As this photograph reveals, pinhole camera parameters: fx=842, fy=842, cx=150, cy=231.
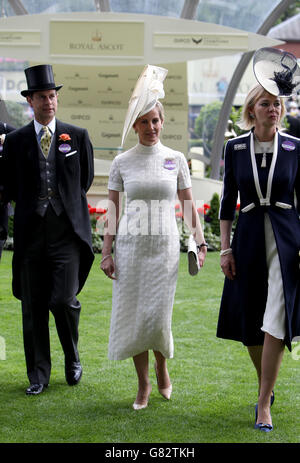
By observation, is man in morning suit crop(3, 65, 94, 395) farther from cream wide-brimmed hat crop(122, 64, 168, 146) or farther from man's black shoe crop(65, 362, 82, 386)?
cream wide-brimmed hat crop(122, 64, 168, 146)

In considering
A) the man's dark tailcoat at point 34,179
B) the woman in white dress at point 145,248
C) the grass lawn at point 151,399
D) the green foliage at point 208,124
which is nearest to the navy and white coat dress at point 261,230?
the woman in white dress at point 145,248

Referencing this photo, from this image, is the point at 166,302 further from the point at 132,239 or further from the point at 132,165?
the point at 132,165

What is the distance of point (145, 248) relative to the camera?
476 centimetres

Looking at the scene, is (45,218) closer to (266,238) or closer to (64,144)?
(64,144)

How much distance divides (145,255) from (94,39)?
28.6ft

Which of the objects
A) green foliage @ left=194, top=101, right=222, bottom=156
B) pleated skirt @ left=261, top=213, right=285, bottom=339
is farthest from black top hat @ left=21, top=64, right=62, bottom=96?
green foliage @ left=194, top=101, right=222, bottom=156

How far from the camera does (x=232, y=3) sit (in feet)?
44.3

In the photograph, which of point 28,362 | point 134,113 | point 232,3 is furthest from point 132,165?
point 232,3

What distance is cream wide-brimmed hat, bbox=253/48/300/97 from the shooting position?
4355 millimetres

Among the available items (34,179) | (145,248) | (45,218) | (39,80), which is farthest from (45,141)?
(145,248)

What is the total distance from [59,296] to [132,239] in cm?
73

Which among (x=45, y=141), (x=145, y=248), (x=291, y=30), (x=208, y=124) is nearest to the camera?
(x=145, y=248)

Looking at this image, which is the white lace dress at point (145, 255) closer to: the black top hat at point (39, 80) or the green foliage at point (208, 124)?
the black top hat at point (39, 80)

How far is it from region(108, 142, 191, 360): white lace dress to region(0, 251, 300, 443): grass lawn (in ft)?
1.33
